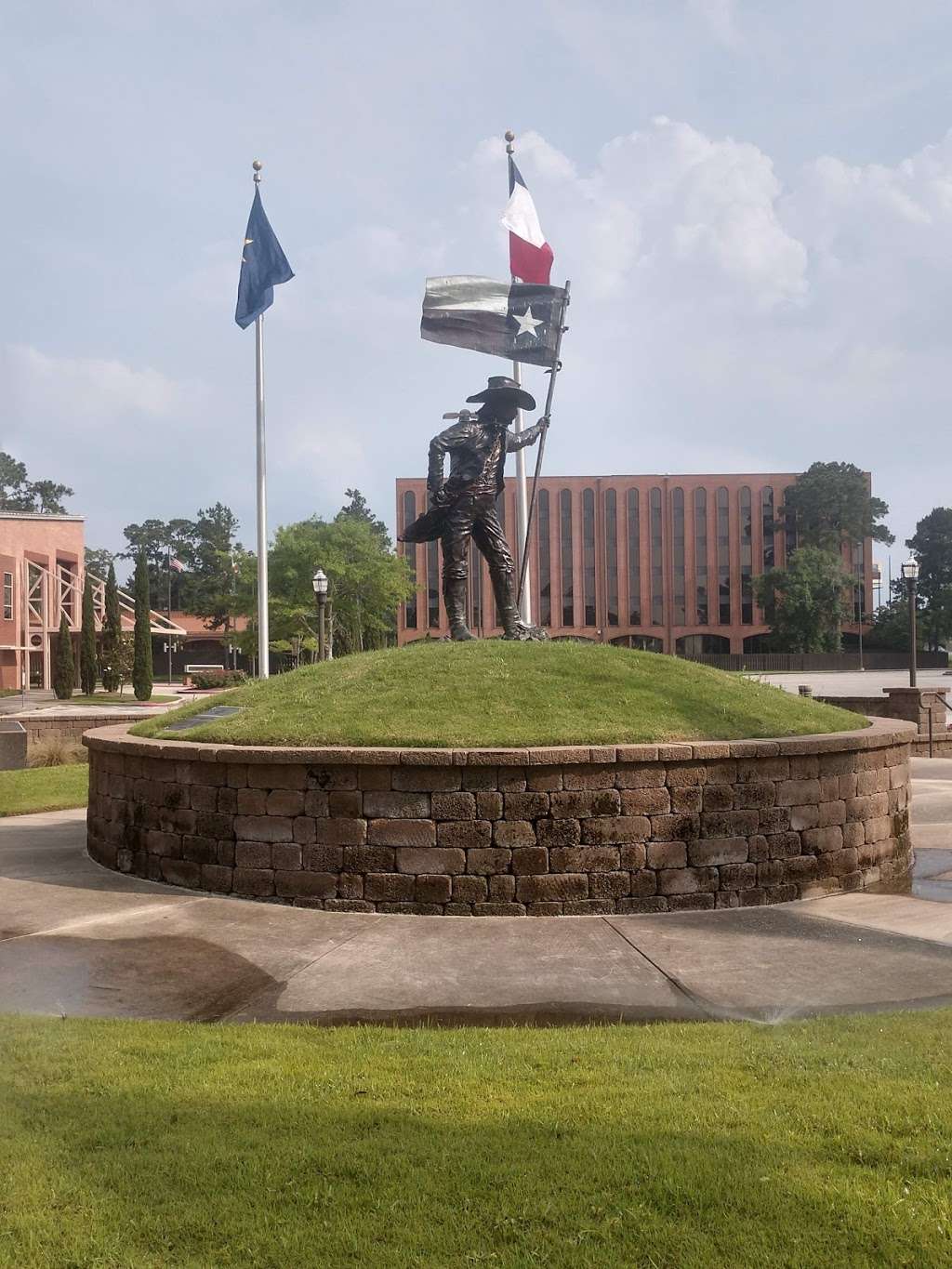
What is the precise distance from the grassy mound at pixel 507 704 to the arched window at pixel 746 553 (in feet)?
217

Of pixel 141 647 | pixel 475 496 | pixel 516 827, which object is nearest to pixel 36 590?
pixel 141 647

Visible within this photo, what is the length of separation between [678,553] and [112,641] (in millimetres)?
41540

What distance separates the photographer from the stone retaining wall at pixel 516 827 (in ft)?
24.6

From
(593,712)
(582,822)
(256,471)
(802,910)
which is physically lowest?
(802,910)

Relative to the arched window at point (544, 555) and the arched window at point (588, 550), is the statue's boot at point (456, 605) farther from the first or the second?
the arched window at point (588, 550)

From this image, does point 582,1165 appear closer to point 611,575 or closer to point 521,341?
point 521,341

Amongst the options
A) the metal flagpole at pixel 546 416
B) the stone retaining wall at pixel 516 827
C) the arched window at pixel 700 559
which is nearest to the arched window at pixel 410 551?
the arched window at pixel 700 559

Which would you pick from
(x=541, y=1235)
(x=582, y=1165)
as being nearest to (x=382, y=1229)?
(x=541, y=1235)

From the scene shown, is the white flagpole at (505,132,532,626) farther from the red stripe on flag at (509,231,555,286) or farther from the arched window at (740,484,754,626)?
the arched window at (740,484,754,626)

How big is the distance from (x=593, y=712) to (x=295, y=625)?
40.5 metres

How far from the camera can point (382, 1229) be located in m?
2.80

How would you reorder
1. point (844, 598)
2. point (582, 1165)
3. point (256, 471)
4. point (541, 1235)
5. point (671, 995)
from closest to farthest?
point (541, 1235), point (582, 1165), point (671, 995), point (256, 471), point (844, 598)

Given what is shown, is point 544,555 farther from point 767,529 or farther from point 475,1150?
point 475,1150

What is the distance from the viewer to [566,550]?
7381 centimetres
